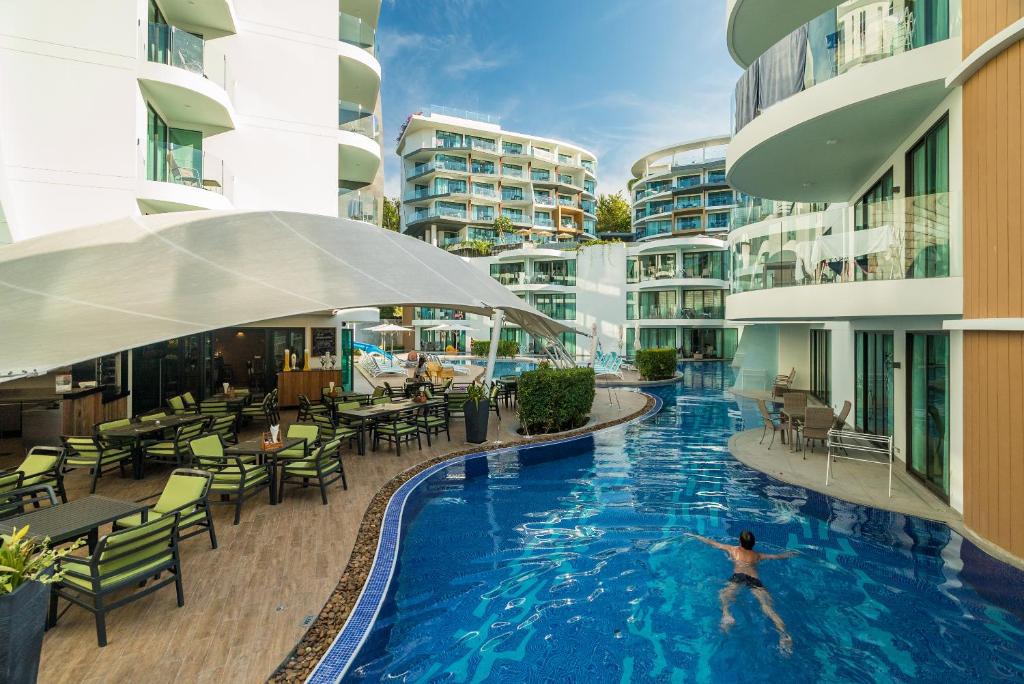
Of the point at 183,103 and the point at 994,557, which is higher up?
the point at 183,103

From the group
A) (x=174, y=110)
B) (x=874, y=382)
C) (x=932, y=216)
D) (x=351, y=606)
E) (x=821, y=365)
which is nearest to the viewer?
(x=351, y=606)

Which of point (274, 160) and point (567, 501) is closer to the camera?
point (567, 501)

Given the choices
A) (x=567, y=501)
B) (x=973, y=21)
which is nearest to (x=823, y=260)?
(x=973, y=21)

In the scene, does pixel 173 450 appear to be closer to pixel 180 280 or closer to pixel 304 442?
pixel 304 442

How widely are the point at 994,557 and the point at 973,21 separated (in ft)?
21.5

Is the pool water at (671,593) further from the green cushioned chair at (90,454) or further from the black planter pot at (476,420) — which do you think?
the green cushioned chair at (90,454)

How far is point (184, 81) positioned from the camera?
12.6m

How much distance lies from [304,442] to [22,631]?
5176 mm

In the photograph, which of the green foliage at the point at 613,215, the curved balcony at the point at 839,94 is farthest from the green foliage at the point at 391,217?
the curved balcony at the point at 839,94

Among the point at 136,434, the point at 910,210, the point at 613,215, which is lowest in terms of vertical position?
the point at 136,434

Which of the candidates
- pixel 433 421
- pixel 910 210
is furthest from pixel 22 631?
pixel 910 210

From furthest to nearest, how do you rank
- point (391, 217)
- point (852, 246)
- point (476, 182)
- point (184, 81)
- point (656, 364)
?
point (391, 217) < point (476, 182) < point (656, 364) < point (184, 81) < point (852, 246)

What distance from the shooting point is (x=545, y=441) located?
12250 mm

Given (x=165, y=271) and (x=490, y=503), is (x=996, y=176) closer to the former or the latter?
(x=490, y=503)
